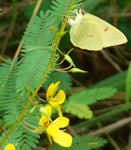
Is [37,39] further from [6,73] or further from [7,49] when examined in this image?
[7,49]

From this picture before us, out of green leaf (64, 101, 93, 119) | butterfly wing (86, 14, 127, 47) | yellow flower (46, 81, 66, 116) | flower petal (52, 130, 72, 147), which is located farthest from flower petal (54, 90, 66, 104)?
A: butterfly wing (86, 14, 127, 47)

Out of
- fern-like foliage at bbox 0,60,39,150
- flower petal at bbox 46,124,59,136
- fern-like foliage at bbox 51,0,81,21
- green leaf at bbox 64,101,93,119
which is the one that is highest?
fern-like foliage at bbox 51,0,81,21

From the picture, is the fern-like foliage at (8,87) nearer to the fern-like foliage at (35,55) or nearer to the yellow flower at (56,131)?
the fern-like foliage at (35,55)

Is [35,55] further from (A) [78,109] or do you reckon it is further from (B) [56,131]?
(B) [56,131]

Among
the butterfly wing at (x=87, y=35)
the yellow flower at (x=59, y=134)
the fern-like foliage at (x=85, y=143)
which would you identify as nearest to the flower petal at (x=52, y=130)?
the yellow flower at (x=59, y=134)

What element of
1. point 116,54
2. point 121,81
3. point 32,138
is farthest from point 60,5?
point 116,54

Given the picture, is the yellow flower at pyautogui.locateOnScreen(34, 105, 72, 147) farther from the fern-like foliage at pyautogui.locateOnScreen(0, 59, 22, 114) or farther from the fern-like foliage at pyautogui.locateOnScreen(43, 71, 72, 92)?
the fern-like foliage at pyautogui.locateOnScreen(43, 71, 72, 92)
